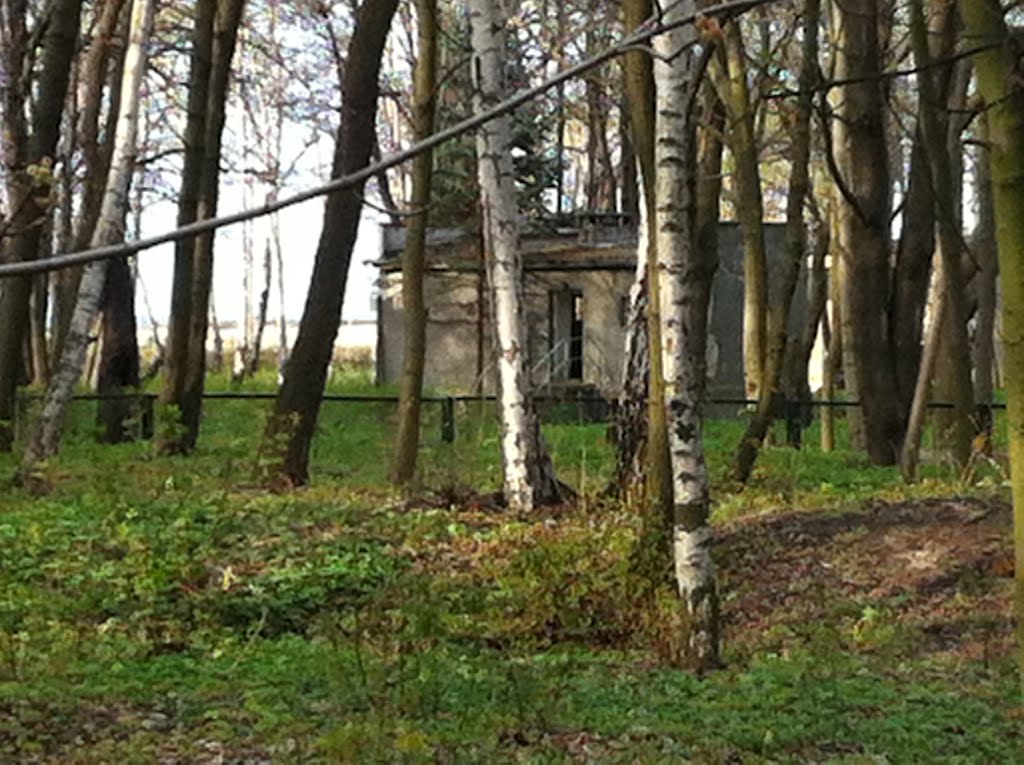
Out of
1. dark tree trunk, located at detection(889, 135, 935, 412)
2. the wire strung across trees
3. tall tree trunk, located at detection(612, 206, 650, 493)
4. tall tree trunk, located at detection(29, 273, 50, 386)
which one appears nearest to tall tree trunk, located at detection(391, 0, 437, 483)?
tall tree trunk, located at detection(612, 206, 650, 493)

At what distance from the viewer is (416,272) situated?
47.0ft

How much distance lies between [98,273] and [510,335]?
417 cm

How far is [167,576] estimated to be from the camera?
8.88m

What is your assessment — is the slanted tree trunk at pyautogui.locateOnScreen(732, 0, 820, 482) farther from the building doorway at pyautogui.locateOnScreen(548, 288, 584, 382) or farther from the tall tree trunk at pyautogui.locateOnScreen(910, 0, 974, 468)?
the building doorway at pyautogui.locateOnScreen(548, 288, 584, 382)

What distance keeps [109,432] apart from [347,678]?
1610cm

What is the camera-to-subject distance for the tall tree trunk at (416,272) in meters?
13.7

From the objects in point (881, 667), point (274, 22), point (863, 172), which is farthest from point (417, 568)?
point (274, 22)

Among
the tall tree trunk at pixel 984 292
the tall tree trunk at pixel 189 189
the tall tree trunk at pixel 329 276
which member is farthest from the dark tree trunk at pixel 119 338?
the tall tree trunk at pixel 984 292

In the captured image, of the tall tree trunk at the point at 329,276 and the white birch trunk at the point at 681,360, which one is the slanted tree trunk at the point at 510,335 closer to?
the tall tree trunk at the point at 329,276

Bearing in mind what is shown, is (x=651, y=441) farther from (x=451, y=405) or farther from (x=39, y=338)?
(x=39, y=338)

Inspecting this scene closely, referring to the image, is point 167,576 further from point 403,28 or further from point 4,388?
point 403,28

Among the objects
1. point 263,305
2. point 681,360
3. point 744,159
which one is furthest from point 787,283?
point 263,305

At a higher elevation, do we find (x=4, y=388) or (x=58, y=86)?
(x=58, y=86)

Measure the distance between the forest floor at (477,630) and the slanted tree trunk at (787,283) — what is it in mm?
453
